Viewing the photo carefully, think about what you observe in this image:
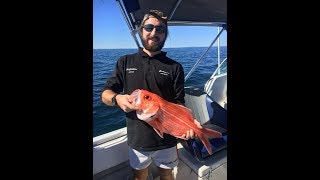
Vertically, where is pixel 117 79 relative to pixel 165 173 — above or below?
above

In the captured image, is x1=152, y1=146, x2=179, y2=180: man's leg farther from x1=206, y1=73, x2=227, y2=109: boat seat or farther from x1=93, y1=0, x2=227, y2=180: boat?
x1=206, y1=73, x2=227, y2=109: boat seat

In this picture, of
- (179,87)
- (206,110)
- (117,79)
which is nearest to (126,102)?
(117,79)

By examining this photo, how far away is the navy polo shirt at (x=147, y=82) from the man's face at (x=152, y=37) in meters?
0.07

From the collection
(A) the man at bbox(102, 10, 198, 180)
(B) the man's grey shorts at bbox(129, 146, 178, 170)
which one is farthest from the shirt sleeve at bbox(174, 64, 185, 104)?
(B) the man's grey shorts at bbox(129, 146, 178, 170)

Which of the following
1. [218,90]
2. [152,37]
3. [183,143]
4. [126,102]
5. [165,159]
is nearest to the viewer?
[126,102]

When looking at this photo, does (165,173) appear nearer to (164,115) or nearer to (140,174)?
(140,174)

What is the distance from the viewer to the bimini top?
9.02 feet

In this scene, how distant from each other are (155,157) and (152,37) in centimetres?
112

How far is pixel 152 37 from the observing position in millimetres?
1937

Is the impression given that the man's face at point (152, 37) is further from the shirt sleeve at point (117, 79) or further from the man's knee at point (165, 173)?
the man's knee at point (165, 173)

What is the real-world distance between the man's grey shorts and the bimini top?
5.67ft

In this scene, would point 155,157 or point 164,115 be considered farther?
point 155,157
